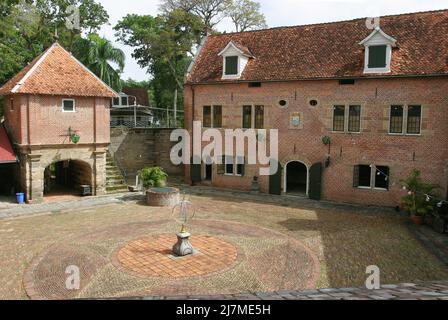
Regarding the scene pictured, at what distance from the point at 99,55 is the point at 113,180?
21.9 meters

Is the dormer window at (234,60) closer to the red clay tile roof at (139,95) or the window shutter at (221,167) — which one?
the window shutter at (221,167)

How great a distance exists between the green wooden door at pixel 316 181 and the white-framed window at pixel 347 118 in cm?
247

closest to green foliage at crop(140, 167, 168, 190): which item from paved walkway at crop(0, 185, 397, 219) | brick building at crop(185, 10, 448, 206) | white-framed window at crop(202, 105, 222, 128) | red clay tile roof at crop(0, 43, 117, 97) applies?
paved walkway at crop(0, 185, 397, 219)

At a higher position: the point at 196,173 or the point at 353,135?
the point at 353,135

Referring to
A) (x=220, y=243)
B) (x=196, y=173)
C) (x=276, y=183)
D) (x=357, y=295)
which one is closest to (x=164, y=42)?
(x=196, y=173)

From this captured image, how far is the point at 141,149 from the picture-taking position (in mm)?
31516

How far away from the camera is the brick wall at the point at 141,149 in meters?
30.4

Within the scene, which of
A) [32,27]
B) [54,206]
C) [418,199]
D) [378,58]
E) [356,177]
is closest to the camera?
[418,199]

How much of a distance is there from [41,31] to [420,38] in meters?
32.3

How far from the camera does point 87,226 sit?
56.6ft

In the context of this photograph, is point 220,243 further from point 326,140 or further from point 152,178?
point 326,140

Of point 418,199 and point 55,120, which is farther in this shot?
point 55,120

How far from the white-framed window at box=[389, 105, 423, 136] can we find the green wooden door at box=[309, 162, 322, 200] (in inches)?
179

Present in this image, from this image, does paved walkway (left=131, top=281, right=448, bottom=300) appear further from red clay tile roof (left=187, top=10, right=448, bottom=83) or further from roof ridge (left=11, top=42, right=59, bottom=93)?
roof ridge (left=11, top=42, right=59, bottom=93)
